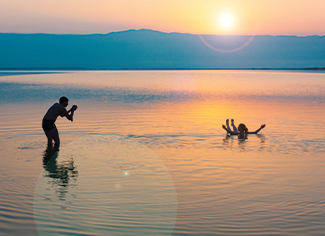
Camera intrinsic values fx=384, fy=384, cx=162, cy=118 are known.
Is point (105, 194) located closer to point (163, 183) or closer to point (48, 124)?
point (163, 183)

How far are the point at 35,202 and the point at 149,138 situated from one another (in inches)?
336

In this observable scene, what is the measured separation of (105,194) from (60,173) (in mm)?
2511

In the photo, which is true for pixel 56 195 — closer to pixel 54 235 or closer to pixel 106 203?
pixel 106 203

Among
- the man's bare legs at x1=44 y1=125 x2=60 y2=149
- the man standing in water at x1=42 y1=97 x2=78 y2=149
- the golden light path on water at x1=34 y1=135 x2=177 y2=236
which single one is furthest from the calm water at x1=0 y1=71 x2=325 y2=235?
the man standing in water at x1=42 y1=97 x2=78 y2=149

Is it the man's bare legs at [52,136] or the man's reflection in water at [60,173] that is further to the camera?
the man's bare legs at [52,136]

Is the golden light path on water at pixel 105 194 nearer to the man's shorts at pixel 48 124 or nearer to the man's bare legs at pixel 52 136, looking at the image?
the man's bare legs at pixel 52 136

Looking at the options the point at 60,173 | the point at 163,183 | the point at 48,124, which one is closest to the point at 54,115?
the point at 48,124

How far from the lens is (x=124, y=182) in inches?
394

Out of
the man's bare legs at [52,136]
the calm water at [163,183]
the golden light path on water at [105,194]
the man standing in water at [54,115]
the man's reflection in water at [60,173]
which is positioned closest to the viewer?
the golden light path on water at [105,194]

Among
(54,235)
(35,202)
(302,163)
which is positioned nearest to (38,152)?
(35,202)

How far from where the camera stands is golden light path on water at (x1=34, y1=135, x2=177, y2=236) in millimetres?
7168

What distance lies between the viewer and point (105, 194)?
9000mm

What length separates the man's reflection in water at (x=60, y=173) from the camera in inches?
377

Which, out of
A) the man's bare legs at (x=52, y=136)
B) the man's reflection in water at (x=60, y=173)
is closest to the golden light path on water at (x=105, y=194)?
the man's reflection in water at (x=60, y=173)
